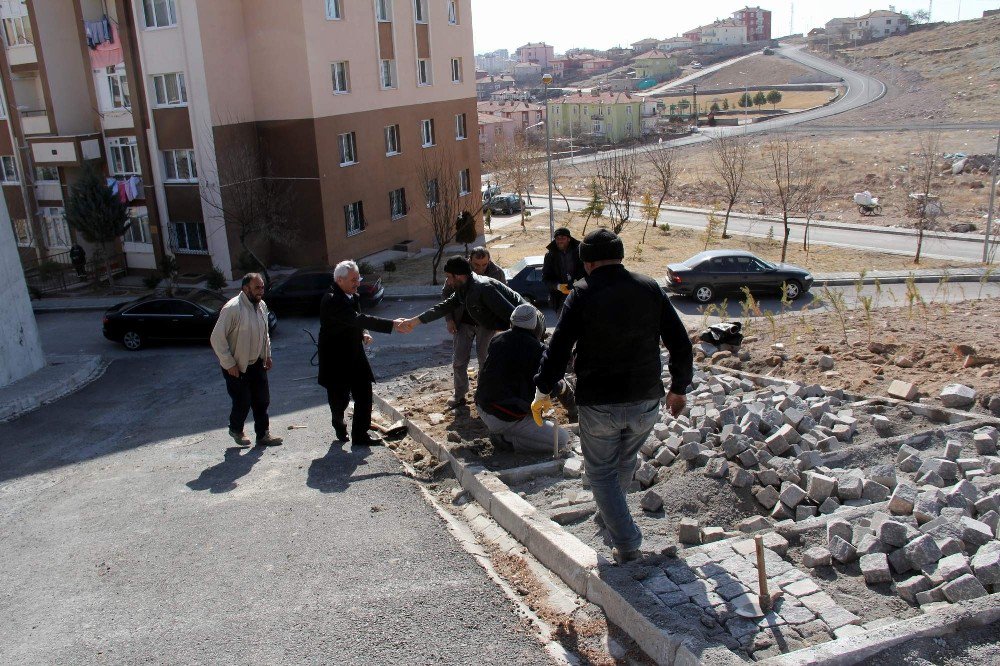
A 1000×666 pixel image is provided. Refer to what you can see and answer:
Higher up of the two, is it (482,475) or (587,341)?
(587,341)

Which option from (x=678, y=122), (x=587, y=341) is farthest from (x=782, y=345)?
(x=678, y=122)

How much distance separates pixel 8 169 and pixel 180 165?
9529 millimetres

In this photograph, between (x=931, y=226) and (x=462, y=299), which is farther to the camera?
(x=931, y=226)

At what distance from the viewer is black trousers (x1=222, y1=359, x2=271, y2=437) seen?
8.48 m

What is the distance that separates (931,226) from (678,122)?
2555 inches

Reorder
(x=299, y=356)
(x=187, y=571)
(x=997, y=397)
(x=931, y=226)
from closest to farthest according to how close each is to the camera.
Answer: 1. (x=187, y=571)
2. (x=997, y=397)
3. (x=299, y=356)
4. (x=931, y=226)

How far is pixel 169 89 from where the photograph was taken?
1092 inches

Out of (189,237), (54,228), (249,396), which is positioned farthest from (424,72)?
(249,396)

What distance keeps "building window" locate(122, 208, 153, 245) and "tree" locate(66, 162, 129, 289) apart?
1392 millimetres

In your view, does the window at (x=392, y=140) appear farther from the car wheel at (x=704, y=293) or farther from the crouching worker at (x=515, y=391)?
the crouching worker at (x=515, y=391)

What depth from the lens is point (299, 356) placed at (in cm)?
1603

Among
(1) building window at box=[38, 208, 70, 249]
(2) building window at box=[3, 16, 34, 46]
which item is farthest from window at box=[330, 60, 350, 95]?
(1) building window at box=[38, 208, 70, 249]

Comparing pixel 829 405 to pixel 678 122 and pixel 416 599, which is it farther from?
pixel 678 122

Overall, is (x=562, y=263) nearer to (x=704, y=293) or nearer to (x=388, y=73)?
(x=704, y=293)
